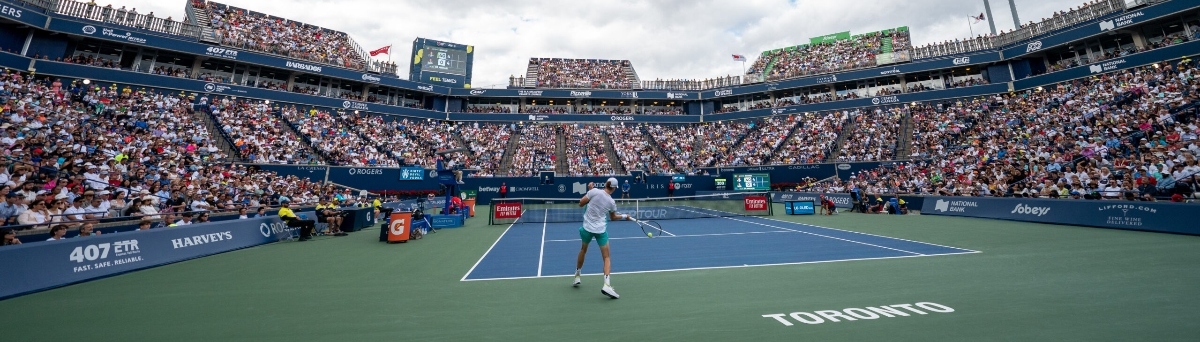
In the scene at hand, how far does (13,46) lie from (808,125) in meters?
61.5

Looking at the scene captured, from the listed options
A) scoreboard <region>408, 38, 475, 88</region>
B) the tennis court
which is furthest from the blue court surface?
scoreboard <region>408, 38, 475, 88</region>

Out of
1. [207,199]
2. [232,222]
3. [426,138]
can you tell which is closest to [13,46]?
[426,138]

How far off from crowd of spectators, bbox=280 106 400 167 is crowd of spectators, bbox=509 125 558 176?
1074cm

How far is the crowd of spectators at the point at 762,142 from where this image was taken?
137 feet

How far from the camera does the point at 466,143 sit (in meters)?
45.3

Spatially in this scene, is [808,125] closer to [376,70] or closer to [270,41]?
[376,70]

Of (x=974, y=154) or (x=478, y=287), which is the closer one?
(x=478, y=287)

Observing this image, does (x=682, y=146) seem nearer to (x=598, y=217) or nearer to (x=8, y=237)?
(x=598, y=217)

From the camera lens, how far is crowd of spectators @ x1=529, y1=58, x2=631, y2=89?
58781mm

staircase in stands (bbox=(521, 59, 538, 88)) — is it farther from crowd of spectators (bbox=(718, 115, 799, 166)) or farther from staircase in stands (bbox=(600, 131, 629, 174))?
crowd of spectators (bbox=(718, 115, 799, 166))

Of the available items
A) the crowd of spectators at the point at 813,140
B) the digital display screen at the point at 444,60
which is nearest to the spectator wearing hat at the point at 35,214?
the crowd of spectators at the point at 813,140

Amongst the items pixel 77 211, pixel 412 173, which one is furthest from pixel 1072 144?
pixel 412 173

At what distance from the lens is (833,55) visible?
5528 cm

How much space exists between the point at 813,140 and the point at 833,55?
20865 millimetres
